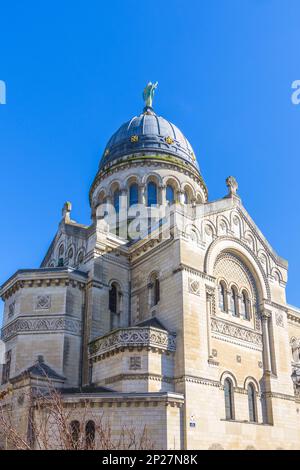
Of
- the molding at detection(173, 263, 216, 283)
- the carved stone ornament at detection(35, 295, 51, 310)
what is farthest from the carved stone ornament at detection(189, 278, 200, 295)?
the carved stone ornament at detection(35, 295, 51, 310)

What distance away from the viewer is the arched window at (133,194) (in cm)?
4203

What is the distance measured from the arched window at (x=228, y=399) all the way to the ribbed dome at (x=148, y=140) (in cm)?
2196

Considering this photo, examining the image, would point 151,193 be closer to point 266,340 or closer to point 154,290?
point 154,290

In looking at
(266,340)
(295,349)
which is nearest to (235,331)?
(266,340)

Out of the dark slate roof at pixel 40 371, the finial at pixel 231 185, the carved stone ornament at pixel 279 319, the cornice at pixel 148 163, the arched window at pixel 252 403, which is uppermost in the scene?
the cornice at pixel 148 163

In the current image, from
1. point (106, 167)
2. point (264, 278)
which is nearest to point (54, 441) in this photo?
point (264, 278)

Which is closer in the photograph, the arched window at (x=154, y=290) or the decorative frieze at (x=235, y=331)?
the decorative frieze at (x=235, y=331)

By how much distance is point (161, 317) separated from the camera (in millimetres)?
27609

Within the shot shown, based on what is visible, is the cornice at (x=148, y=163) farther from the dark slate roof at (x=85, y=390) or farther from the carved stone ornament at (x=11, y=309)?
the dark slate roof at (x=85, y=390)

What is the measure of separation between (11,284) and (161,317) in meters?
8.94

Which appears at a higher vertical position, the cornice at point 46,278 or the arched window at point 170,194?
the arched window at point 170,194

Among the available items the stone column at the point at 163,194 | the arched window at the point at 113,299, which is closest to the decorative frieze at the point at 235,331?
the arched window at the point at 113,299

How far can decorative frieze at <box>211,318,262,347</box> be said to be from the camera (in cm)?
2834

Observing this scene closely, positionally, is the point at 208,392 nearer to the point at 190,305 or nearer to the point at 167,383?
the point at 167,383
